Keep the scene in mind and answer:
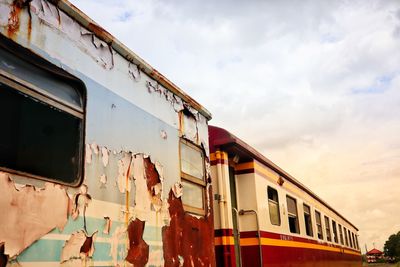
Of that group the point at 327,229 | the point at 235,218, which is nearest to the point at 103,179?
the point at 235,218

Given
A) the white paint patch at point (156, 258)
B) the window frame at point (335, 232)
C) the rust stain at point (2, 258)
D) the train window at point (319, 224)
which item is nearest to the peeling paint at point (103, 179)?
the white paint patch at point (156, 258)

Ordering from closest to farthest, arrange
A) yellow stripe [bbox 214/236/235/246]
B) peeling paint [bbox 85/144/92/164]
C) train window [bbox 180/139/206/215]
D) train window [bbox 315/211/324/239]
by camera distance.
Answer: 1. peeling paint [bbox 85/144/92/164]
2. train window [bbox 180/139/206/215]
3. yellow stripe [bbox 214/236/235/246]
4. train window [bbox 315/211/324/239]

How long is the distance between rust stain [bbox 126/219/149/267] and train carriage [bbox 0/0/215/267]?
12mm

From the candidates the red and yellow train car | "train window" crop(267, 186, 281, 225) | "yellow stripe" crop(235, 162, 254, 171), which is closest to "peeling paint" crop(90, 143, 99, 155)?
the red and yellow train car

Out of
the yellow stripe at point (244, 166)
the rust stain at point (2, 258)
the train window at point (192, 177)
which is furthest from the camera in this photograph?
the yellow stripe at point (244, 166)

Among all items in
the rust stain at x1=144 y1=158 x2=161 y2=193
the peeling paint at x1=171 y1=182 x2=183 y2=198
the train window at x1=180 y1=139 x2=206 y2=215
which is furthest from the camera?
the train window at x1=180 y1=139 x2=206 y2=215

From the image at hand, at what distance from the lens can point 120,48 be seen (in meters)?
3.40

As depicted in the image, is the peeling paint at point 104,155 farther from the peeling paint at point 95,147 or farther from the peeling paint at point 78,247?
the peeling paint at point 78,247

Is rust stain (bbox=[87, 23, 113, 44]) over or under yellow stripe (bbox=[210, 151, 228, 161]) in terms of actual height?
over

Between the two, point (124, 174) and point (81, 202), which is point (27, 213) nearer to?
point (81, 202)

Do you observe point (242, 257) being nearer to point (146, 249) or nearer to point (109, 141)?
point (146, 249)

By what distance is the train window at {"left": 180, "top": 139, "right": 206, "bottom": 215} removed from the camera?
13.5 ft

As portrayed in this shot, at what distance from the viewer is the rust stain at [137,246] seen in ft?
10.2

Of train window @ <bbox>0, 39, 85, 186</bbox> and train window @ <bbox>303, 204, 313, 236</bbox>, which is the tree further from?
train window @ <bbox>0, 39, 85, 186</bbox>
